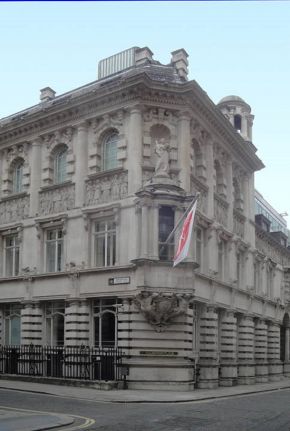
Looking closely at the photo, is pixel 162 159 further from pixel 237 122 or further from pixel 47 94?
pixel 237 122

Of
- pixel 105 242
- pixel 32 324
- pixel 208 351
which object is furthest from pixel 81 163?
pixel 208 351

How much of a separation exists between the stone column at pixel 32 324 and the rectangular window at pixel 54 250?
2179mm

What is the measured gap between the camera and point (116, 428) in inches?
559

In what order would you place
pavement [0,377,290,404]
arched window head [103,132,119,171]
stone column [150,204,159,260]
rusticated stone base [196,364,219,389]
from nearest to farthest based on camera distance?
pavement [0,377,290,404] < stone column [150,204,159,260] < rusticated stone base [196,364,219,389] < arched window head [103,132,119,171]

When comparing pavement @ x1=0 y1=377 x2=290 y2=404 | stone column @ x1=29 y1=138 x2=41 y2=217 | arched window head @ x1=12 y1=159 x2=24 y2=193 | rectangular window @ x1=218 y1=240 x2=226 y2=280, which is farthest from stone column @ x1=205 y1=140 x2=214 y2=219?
arched window head @ x1=12 y1=159 x2=24 y2=193

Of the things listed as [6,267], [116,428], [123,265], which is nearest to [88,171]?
[123,265]

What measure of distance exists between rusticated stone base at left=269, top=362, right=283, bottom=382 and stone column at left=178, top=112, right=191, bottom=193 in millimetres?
19299

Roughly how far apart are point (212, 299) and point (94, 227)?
7527mm

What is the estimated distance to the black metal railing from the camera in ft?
88.6

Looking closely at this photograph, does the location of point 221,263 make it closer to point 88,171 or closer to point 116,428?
point 88,171

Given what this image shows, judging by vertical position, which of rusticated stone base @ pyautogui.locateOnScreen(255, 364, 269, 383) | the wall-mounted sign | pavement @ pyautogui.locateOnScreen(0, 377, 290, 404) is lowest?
rusticated stone base @ pyautogui.locateOnScreen(255, 364, 269, 383)

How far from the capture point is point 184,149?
2948 cm

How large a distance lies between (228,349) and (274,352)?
10835mm

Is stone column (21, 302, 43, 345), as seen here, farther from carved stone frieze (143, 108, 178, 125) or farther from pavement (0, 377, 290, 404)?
carved stone frieze (143, 108, 178, 125)
